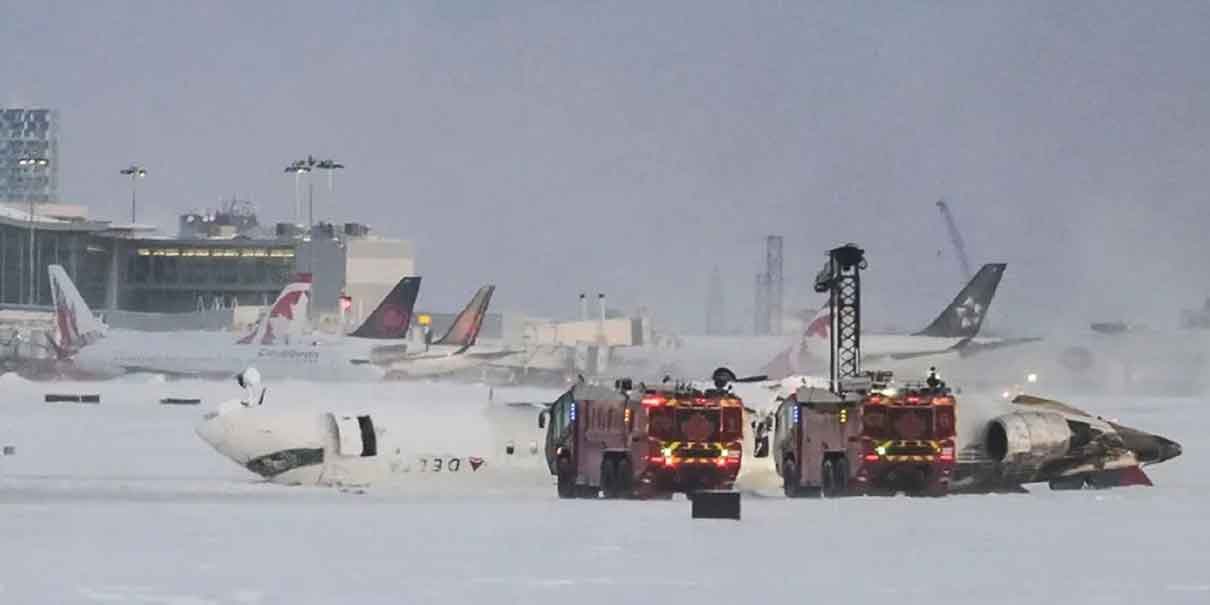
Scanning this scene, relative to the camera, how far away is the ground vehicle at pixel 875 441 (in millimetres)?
48406

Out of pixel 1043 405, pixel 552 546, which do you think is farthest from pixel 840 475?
pixel 552 546

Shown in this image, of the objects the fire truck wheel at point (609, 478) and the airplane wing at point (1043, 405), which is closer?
the fire truck wheel at point (609, 478)

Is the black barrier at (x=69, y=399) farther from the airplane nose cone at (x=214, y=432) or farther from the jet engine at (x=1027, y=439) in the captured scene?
the jet engine at (x=1027, y=439)

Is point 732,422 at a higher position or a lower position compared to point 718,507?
higher

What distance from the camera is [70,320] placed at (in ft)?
548

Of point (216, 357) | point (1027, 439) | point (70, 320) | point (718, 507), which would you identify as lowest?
point (718, 507)

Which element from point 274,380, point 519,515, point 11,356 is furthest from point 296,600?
point 11,356

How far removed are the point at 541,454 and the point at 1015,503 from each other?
38.8ft

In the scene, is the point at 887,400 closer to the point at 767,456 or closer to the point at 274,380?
the point at 767,456

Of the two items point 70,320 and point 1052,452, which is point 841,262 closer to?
point 1052,452

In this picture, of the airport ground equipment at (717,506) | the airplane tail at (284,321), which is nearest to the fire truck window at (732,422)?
the airport ground equipment at (717,506)

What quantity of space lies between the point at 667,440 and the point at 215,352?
376 ft

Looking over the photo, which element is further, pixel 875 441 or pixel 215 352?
pixel 215 352

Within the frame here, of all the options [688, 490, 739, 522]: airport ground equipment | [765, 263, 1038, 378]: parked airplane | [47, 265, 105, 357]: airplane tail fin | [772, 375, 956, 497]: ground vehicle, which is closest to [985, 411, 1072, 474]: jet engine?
[772, 375, 956, 497]: ground vehicle
